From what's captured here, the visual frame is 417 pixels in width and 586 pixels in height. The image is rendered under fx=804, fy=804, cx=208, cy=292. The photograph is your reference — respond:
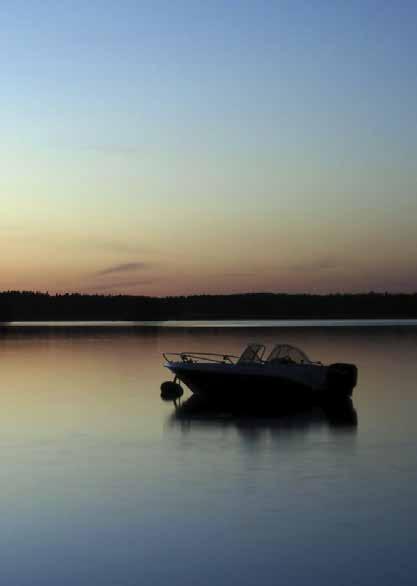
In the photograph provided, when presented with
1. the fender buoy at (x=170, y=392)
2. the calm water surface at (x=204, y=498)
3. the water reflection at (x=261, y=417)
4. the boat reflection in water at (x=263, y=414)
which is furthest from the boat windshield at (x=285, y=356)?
the fender buoy at (x=170, y=392)

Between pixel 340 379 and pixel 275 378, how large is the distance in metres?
3.12

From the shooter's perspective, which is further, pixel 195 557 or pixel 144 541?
pixel 144 541

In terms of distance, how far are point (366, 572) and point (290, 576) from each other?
1.18 metres

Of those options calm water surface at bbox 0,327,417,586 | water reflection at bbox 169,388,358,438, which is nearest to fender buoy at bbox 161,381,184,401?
water reflection at bbox 169,388,358,438

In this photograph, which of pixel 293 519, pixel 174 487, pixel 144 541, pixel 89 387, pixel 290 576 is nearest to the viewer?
pixel 290 576

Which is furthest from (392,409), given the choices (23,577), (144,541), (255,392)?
(23,577)

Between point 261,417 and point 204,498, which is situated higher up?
point 204,498

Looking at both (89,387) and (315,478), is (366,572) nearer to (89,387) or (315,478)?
(315,478)

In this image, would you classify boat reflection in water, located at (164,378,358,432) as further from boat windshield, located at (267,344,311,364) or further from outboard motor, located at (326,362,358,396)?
boat windshield, located at (267,344,311,364)

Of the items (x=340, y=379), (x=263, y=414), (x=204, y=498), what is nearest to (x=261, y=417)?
(x=263, y=414)

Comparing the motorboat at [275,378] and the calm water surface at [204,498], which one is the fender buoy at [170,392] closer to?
the motorboat at [275,378]

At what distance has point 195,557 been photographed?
13062mm

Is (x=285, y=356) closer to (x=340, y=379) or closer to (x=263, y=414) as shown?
(x=340, y=379)

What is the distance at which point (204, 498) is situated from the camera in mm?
17406
